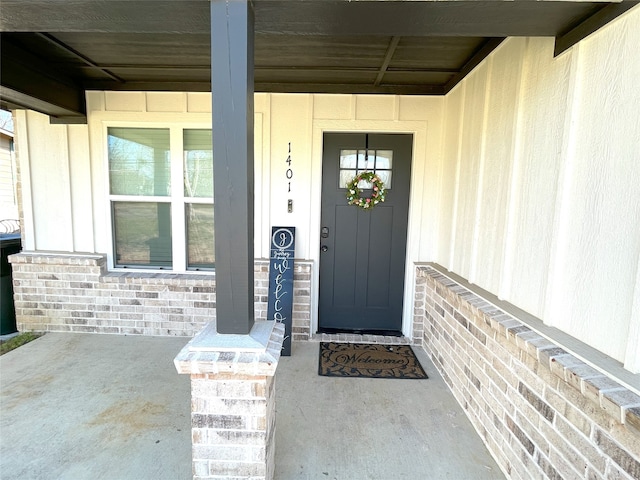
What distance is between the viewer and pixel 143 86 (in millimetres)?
3219

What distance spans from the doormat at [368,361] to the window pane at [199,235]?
1563mm

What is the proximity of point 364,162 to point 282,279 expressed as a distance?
4.91 feet

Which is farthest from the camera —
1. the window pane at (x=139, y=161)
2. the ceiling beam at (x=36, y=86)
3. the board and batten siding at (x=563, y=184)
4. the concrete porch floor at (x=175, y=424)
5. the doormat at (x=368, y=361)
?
the window pane at (x=139, y=161)

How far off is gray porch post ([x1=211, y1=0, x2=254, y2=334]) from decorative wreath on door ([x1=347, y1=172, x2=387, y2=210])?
196cm

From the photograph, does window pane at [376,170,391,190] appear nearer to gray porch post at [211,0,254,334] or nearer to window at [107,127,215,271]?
window at [107,127,215,271]

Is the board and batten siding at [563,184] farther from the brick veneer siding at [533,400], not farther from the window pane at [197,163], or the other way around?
the window pane at [197,163]

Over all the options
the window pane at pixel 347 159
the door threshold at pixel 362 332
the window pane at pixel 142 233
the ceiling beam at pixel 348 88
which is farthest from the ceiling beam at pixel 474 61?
the window pane at pixel 142 233

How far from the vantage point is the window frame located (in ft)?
10.8

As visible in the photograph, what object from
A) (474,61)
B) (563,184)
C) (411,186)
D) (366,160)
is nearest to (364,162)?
(366,160)

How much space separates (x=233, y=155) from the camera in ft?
4.53

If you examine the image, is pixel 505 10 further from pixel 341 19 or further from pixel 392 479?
pixel 392 479

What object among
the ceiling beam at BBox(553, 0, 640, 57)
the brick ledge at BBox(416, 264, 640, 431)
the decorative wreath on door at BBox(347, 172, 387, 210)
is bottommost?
the brick ledge at BBox(416, 264, 640, 431)

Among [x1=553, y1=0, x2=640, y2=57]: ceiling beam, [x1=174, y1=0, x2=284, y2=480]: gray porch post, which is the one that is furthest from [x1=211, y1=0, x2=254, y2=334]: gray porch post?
[x1=553, y1=0, x2=640, y2=57]: ceiling beam

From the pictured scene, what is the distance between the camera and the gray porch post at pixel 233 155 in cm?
135
